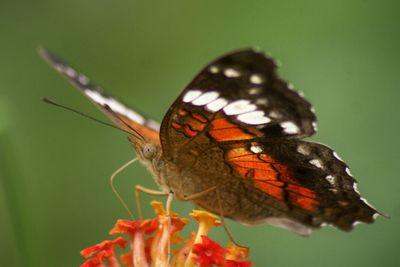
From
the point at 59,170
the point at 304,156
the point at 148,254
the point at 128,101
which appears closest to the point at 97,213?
the point at 59,170

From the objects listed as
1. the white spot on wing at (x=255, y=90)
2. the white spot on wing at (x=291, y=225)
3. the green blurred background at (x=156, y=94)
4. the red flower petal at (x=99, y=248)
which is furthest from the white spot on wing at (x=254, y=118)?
the green blurred background at (x=156, y=94)

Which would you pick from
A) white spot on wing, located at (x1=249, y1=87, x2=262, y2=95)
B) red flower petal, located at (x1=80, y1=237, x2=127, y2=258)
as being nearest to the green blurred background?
red flower petal, located at (x1=80, y1=237, x2=127, y2=258)

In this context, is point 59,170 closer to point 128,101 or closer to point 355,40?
point 128,101

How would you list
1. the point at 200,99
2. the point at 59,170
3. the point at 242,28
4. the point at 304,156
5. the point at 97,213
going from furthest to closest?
1. the point at 242,28
2. the point at 59,170
3. the point at 97,213
4. the point at 304,156
5. the point at 200,99

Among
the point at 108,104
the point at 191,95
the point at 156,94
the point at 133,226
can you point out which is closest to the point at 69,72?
the point at 108,104

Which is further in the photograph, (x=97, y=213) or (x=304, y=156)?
(x=97, y=213)

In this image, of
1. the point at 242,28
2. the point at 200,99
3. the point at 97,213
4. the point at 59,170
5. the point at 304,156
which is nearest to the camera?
the point at 200,99
